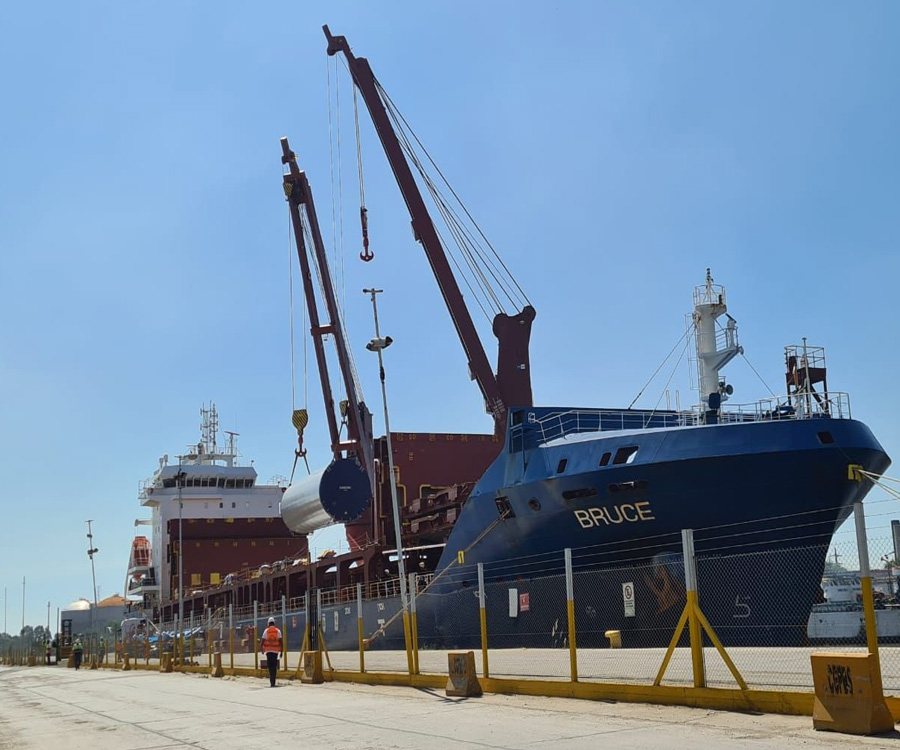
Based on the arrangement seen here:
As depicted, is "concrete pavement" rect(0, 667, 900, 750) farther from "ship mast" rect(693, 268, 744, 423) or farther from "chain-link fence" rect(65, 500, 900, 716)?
"ship mast" rect(693, 268, 744, 423)

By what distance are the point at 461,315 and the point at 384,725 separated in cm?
2066

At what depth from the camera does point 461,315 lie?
31344 mm

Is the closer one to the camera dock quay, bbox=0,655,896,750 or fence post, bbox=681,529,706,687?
dock quay, bbox=0,655,896,750

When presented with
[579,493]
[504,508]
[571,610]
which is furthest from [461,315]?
[571,610]

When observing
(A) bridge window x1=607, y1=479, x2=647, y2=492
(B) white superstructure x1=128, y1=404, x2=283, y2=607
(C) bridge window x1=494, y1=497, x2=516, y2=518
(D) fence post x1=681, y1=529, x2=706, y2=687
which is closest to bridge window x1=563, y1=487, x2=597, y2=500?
(A) bridge window x1=607, y1=479, x2=647, y2=492

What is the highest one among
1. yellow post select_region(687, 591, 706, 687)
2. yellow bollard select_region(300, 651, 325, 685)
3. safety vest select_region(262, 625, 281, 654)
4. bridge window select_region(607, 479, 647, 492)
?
bridge window select_region(607, 479, 647, 492)

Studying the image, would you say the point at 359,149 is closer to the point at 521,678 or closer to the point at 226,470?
the point at 521,678

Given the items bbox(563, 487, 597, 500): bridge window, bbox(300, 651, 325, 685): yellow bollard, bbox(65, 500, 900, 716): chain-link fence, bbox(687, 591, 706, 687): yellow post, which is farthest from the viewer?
bbox(563, 487, 597, 500): bridge window

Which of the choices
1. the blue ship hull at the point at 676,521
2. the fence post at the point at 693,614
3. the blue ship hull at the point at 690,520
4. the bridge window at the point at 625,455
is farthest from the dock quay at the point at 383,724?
the bridge window at the point at 625,455

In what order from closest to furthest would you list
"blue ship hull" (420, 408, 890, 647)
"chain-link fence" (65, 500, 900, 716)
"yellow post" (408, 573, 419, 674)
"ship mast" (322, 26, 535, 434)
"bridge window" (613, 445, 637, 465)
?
"chain-link fence" (65, 500, 900, 716) < "yellow post" (408, 573, 419, 674) < "blue ship hull" (420, 408, 890, 647) < "bridge window" (613, 445, 637, 465) < "ship mast" (322, 26, 535, 434)

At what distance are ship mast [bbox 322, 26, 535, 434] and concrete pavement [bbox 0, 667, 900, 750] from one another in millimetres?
12991

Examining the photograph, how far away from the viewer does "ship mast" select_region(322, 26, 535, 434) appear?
30.0 m

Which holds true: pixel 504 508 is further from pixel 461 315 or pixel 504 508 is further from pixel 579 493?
pixel 461 315

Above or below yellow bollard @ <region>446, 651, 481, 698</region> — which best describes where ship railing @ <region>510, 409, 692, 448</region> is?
above
